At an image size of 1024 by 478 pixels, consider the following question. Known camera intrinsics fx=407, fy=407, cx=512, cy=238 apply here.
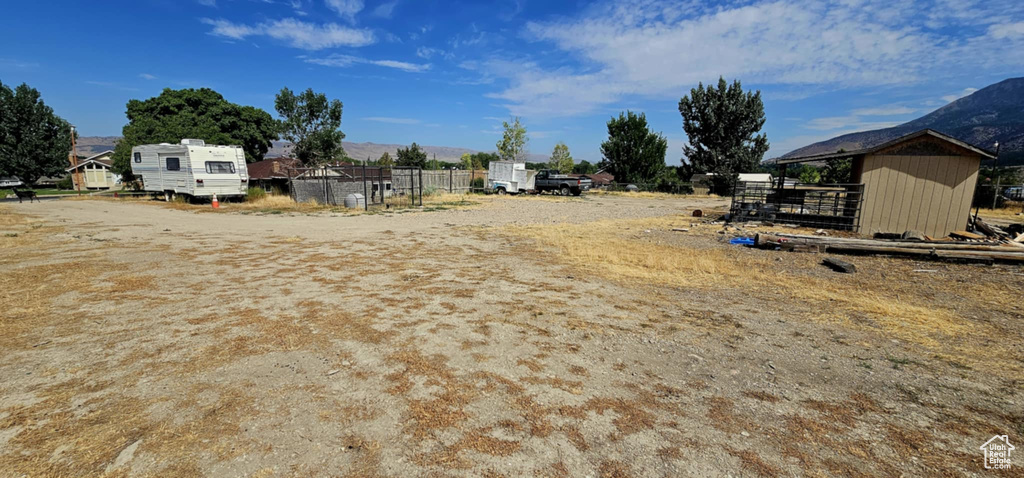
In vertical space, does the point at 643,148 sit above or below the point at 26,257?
above

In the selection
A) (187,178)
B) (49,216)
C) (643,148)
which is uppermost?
(643,148)

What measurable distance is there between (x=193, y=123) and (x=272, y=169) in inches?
387

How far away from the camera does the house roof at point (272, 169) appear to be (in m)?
32.3

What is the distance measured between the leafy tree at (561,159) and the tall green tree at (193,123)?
162 ft

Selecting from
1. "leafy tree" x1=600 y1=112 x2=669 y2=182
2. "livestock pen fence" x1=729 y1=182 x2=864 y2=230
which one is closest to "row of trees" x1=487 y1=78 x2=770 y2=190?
"leafy tree" x1=600 y1=112 x2=669 y2=182

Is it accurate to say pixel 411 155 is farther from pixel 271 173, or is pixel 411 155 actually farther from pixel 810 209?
pixel 810 209

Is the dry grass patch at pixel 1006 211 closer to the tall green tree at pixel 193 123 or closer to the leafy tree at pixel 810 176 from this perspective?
the leafy tree at pixel 810 176

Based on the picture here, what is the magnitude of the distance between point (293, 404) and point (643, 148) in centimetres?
4488

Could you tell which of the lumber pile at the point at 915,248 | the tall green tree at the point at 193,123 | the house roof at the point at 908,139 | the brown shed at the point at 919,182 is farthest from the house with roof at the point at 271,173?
the brown shed at the point at 919,182

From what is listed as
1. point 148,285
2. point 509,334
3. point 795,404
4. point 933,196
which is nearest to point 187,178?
point 148,285

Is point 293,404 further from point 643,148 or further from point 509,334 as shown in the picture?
point 643,148

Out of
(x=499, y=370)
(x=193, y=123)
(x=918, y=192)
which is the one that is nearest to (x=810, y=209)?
(x=918, y=192)

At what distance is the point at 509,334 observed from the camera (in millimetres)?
4566

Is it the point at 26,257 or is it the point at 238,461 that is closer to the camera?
the point at 238,461
